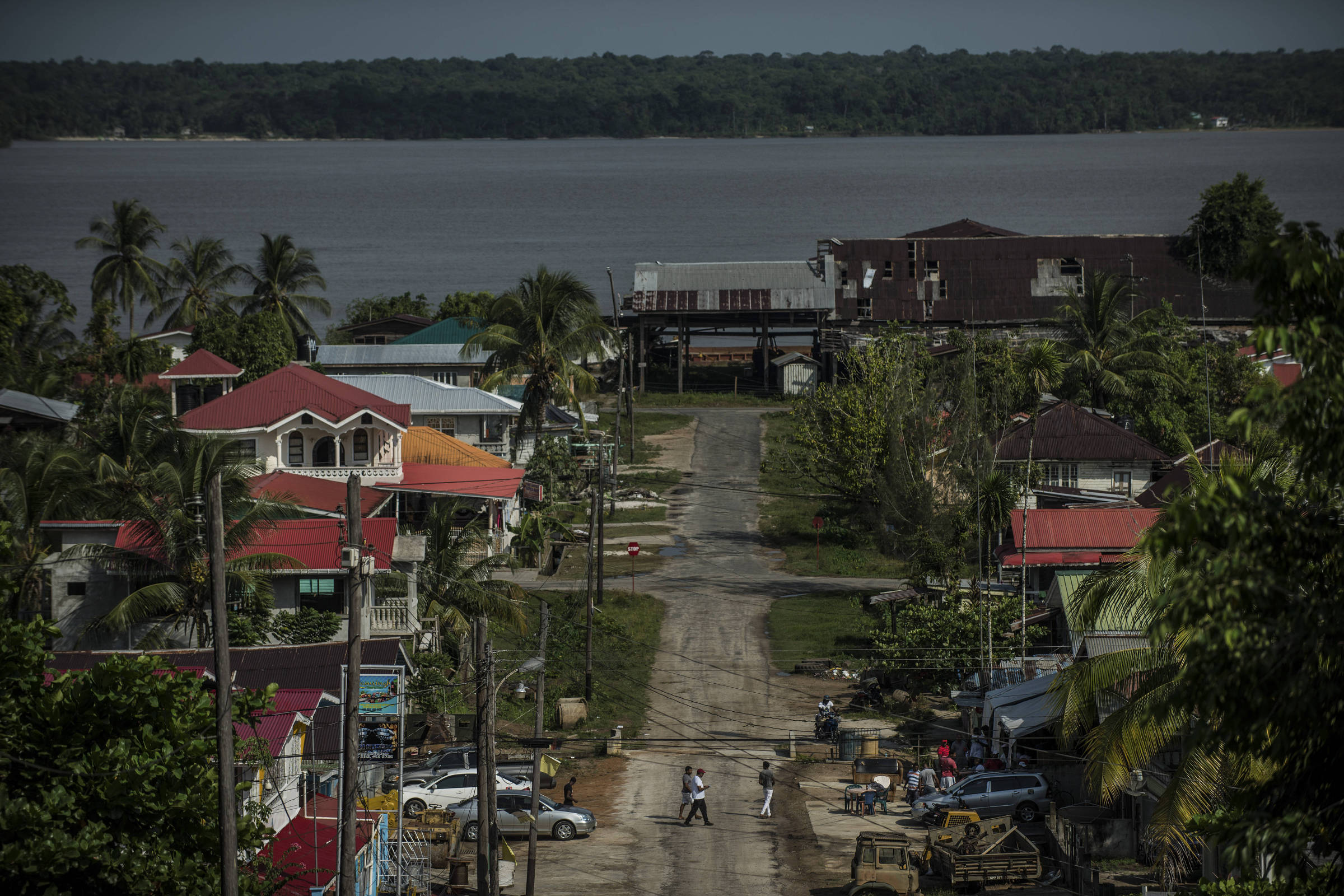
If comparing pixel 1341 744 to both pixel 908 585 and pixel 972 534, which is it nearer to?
pixel 908 585

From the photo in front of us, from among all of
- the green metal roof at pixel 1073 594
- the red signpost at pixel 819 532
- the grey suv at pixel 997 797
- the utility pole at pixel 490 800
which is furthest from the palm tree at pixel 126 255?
the utility pole at pixel 490 800

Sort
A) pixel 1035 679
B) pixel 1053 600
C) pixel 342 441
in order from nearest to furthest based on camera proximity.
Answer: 1. pixel 1035 679
2. pixel 1053 600
3. pixel 342 441

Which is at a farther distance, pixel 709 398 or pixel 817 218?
pixel 817 218

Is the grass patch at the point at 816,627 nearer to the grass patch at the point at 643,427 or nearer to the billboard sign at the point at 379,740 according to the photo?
the billboard sign at the point at 379,740

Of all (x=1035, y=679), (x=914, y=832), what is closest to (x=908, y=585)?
(x=1035, y=679)

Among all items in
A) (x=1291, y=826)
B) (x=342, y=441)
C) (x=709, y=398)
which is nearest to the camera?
(x=1291, y=826)

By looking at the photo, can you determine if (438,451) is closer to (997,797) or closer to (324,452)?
(324,452)
